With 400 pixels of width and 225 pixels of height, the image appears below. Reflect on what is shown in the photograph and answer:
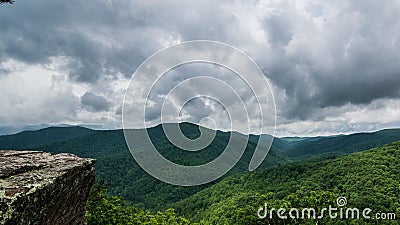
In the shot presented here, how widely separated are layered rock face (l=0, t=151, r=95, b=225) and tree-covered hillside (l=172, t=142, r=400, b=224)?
35249 mm

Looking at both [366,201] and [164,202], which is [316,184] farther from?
[164,202]

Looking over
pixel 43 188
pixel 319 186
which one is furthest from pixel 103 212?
pixel 319 186

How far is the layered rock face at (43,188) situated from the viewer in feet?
19.0

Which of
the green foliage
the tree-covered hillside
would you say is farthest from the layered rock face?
the tree-covered hillside

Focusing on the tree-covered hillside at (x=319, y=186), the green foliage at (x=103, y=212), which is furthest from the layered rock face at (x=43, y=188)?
the tree-covered hillside at (x=319, y=186)

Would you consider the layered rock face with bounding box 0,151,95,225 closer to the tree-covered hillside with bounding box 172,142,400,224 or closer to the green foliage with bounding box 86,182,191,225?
the green foliage with bounding box 86,182,191,225

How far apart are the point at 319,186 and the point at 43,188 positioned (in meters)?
121

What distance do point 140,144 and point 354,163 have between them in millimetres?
136579

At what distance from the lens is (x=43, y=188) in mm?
6484

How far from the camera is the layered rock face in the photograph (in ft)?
19.0

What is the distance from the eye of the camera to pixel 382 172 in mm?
109438

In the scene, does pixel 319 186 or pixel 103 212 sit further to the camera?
pixel 319 186

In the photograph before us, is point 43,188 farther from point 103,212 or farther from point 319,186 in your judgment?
point 319,186

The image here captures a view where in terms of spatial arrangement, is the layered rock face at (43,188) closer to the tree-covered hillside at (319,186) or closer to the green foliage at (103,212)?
the green foliage at (103,212)
